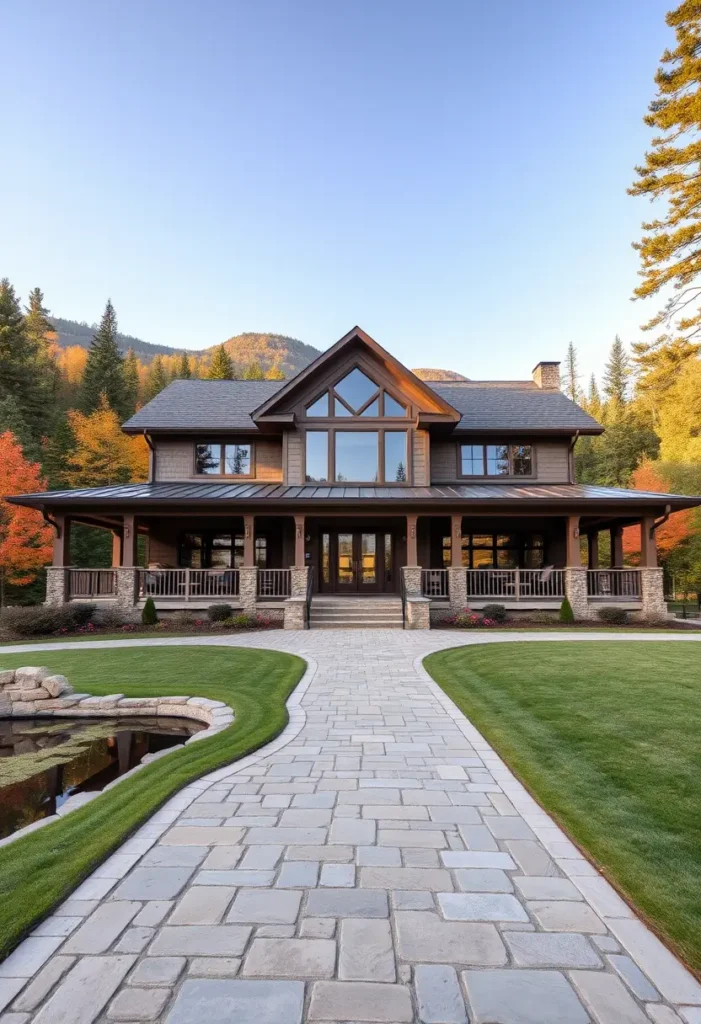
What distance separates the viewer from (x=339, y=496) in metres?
15.6

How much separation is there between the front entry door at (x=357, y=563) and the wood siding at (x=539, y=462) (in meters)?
3.64

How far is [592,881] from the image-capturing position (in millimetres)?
2832

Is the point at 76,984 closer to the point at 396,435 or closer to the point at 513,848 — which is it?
the point at 513,848

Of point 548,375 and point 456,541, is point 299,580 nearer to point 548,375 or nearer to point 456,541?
point 456,541

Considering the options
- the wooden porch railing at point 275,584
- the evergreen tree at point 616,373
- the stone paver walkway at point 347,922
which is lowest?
the stone paver walkway at point 347,922

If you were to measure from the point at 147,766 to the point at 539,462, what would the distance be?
57.6 feet

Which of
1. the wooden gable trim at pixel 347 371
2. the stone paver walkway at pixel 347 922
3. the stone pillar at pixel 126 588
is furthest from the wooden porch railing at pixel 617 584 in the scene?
the stone pillar at pixel 126 588

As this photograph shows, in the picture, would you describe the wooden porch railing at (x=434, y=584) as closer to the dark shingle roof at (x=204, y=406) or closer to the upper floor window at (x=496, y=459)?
the upper floor window at (x=496, y=459)

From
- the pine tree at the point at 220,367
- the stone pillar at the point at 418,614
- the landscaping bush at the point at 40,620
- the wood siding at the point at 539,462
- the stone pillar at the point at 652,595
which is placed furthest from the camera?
the pine tree at the point at 220,367

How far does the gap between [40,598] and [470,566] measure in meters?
22.8

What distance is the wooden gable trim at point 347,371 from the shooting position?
16984 mm

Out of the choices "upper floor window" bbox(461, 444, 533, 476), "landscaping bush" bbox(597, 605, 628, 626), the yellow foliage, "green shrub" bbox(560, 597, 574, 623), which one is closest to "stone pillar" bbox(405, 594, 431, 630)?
"green shrub" bbox(560, 597, 574, 623)

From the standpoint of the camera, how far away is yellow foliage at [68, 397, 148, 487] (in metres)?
33.5

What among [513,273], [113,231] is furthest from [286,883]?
[513,273]
